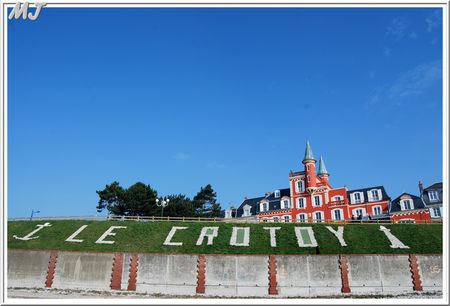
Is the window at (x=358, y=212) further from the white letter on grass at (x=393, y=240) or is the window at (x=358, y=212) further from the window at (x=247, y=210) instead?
the window at (x=247, y=210)

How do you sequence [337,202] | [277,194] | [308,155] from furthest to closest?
[277,194]
[308,155]
[337,202]

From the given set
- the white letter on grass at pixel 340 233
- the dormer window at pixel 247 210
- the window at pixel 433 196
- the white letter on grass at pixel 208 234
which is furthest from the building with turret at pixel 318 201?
the white letter on grass at pixel 208 234

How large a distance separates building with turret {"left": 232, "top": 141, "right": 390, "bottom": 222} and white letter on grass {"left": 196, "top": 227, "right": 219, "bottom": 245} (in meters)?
20.7

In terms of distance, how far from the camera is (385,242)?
39.5 m

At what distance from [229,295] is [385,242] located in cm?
1944

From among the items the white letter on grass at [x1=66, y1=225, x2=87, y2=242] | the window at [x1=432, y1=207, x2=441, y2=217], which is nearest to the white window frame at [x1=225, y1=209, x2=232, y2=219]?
the white letter on grass at [x1=66, y1=225, x2=87, y2=242]

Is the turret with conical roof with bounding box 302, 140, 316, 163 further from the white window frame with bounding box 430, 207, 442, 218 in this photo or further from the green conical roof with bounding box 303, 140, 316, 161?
the white window frame with bounding box 430, 207, 442, 218

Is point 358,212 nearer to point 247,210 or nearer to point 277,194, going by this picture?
point 277,194

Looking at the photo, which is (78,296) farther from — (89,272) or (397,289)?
(397,289)

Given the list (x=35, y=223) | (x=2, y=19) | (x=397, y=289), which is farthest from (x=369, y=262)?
(x=35, y=223)

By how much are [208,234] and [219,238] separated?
1874 millimetres

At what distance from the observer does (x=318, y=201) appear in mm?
66500

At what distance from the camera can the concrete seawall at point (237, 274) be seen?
33.6m

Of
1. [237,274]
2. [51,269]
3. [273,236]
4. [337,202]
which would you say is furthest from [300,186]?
[51,269]
